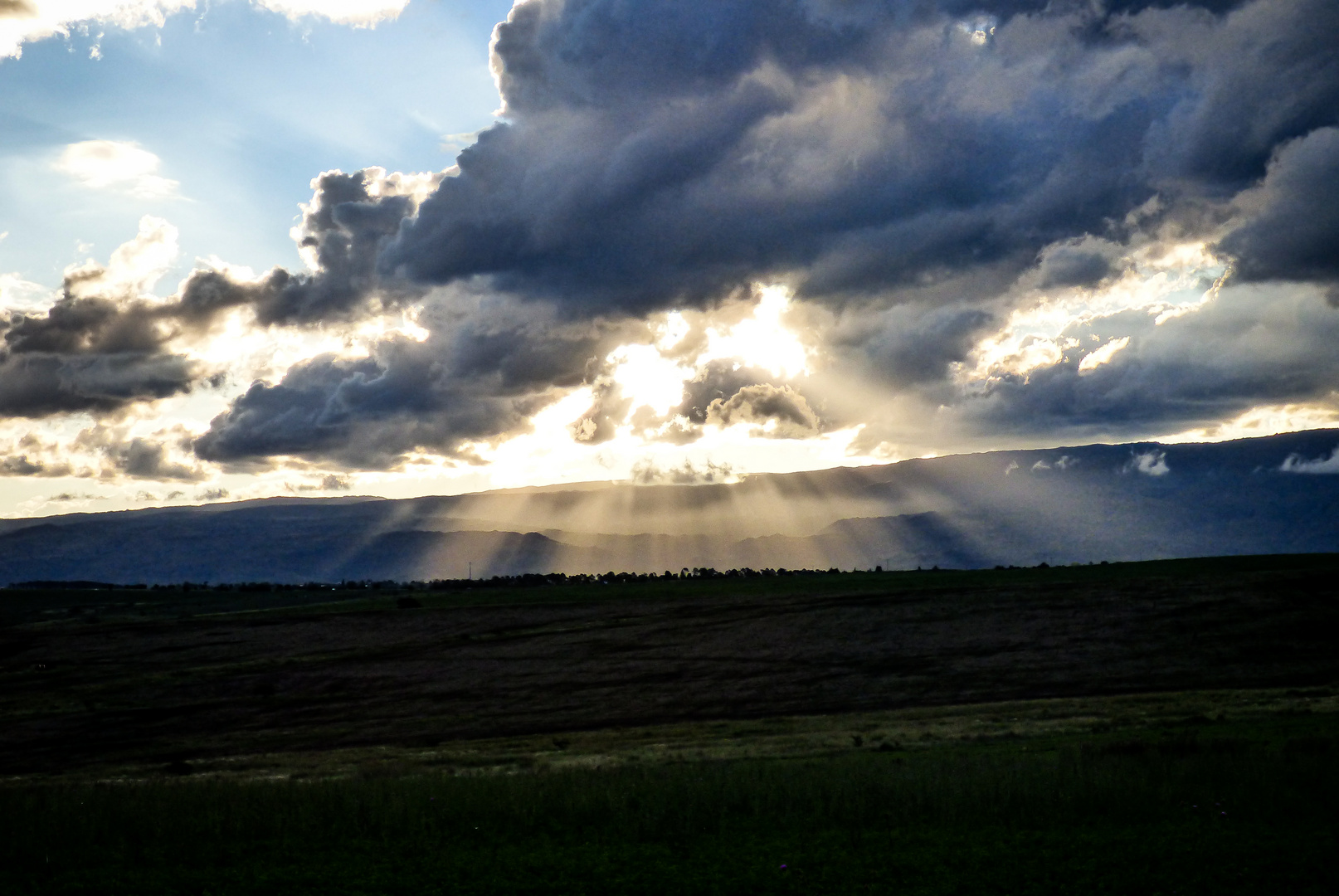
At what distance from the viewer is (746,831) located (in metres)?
22.5

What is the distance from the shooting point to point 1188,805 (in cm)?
2256

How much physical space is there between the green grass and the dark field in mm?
99

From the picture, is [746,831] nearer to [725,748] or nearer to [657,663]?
[725,748]

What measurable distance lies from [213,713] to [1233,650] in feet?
234

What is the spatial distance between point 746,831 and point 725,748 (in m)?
19.8

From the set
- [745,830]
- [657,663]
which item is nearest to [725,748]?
[745,830]

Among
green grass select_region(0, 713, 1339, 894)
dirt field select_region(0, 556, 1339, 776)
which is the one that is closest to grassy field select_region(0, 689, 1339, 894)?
green grass select_region(0, 713, 1339, 894)

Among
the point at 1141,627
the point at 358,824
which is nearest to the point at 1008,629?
the point at 1141,627

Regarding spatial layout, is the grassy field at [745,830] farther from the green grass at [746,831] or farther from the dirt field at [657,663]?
the dirt field at [657,663]

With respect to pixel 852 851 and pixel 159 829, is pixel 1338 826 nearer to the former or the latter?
pixel 852 851

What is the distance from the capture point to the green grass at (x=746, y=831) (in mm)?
18688

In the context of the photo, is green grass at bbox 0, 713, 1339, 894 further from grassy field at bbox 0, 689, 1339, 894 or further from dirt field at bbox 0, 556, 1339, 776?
dirt field at bbox 0, 556, 1339, 776

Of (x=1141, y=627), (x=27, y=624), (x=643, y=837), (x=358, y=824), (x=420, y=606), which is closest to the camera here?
(x=643, y=837)

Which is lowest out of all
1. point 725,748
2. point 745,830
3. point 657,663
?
point 657,663
